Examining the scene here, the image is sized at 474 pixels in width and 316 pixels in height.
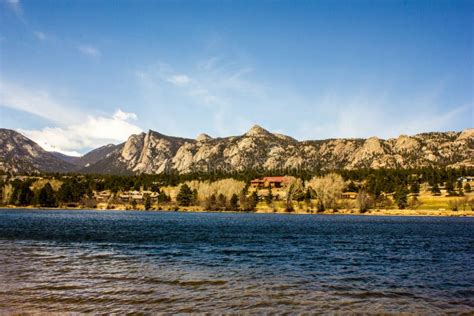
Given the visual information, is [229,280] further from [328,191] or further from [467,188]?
[467,188]

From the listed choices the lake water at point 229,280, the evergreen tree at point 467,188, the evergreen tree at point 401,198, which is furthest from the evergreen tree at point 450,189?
the lake water at point 229,280

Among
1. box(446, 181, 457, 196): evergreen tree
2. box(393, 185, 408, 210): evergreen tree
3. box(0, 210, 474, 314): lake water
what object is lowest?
box(0, 210, 474, 314): lake water

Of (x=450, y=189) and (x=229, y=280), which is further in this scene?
(x=450, y=189)

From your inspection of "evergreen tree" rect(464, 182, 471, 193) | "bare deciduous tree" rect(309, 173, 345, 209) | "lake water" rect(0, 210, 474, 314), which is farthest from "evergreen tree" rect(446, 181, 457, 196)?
"lake water" rect(0, 210, 474, 314)

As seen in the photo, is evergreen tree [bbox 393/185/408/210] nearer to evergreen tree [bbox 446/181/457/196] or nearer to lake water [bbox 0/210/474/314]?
evergreen tree [bbox 446/181/457/196]

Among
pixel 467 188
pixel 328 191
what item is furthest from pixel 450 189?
pixel 328 191

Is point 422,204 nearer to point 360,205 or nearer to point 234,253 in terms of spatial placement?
point 360,205

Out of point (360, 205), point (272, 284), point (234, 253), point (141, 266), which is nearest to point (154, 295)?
point (272, 284)

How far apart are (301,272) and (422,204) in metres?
169

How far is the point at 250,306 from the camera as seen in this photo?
811 inches

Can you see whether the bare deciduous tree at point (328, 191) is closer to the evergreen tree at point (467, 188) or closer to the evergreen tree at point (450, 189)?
the evergreen tree at point (450, 189)

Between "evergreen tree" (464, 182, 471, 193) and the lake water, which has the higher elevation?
"evergreen tree" (464, 182, 471, 193)

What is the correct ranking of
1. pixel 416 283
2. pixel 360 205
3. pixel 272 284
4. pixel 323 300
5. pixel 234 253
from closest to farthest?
pixel 323 300 < pixel 272 284 < pixel 416 283 < pixel 234 253 < pixel 360 205

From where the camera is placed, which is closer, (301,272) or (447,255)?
(301,272)
